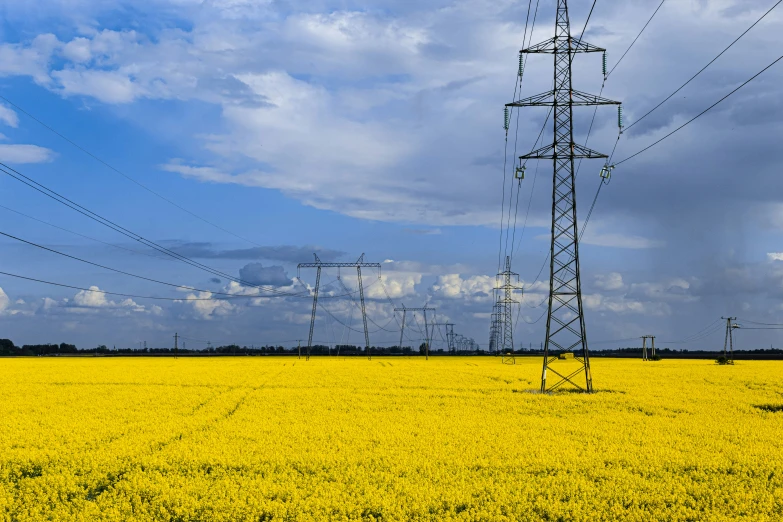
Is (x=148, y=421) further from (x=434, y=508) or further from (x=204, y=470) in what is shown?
(x=434, y=508)

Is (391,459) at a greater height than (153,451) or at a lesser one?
greater

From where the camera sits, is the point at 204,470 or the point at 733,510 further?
the point at 204,470

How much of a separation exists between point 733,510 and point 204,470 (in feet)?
46.6

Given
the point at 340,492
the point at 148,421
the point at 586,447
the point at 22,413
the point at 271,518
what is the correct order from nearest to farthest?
the point at 271,518 < the point at 340,492 < the point at 586,447 < the point at 148,421 < the point at 22,413

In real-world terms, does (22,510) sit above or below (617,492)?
below

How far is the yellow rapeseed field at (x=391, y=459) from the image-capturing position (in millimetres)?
15898

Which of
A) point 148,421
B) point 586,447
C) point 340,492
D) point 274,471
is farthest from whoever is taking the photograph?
point 148,421

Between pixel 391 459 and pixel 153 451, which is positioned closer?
pixel 391 459

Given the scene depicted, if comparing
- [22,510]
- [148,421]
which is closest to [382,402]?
[148,421]

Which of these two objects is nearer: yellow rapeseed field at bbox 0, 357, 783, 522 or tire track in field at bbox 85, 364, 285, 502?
yellow rapeseed field at bbox 0, 357, 783, 522

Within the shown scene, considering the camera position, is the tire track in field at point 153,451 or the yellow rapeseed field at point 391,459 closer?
the yellow rapeseed field at point 391,459

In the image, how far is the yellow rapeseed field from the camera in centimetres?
1590

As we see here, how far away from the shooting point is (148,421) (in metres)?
29.0

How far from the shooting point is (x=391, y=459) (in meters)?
19.9
